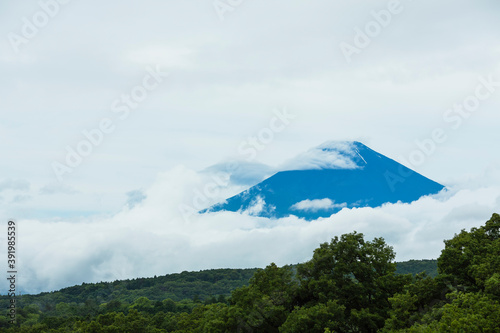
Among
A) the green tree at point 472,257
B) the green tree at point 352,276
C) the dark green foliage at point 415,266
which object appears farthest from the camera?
the dark green foliage at point 415,266

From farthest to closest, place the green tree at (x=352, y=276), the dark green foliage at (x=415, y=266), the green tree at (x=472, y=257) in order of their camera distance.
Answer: the dark green foliage at (x=415, y=266), the green tree at (x=352, y=276), the green tree at (x=472, y=257)

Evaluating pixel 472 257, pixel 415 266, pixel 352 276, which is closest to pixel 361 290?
pixel 352 276

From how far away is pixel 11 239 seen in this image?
36.8 m

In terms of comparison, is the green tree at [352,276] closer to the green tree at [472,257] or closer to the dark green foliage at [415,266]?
the green tree at [472,257]

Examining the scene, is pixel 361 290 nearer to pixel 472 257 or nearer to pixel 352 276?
pixel 352 276

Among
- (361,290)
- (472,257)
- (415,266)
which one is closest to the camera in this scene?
(472,257)

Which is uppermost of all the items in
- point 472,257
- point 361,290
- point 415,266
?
point 415,266

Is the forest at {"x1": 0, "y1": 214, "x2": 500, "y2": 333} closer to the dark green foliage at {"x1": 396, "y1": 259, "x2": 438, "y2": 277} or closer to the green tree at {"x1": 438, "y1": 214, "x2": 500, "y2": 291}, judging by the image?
the green tree at {"x1": 438, "y1": 214, "x2": 500, "y2": 291}

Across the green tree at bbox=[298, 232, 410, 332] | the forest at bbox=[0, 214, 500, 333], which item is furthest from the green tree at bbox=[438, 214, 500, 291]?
the green tree at bbox=[298, 232, 410, 332]

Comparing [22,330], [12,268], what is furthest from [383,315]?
[22,330]

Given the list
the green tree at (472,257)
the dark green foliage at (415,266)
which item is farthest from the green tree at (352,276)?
the dark green foliage at (415,266)

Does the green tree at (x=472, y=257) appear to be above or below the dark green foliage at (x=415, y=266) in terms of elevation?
below

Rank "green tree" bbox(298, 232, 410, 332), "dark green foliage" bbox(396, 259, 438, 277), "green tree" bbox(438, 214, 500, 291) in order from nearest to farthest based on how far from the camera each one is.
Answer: "green tree" bbox(438, 214, 500, 291) < "green tree" bbox(298, 232, 410, 332) < "dark green foliage" bbox(396, 259, 438, 277)

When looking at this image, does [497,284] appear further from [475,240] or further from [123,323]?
[123,323]
